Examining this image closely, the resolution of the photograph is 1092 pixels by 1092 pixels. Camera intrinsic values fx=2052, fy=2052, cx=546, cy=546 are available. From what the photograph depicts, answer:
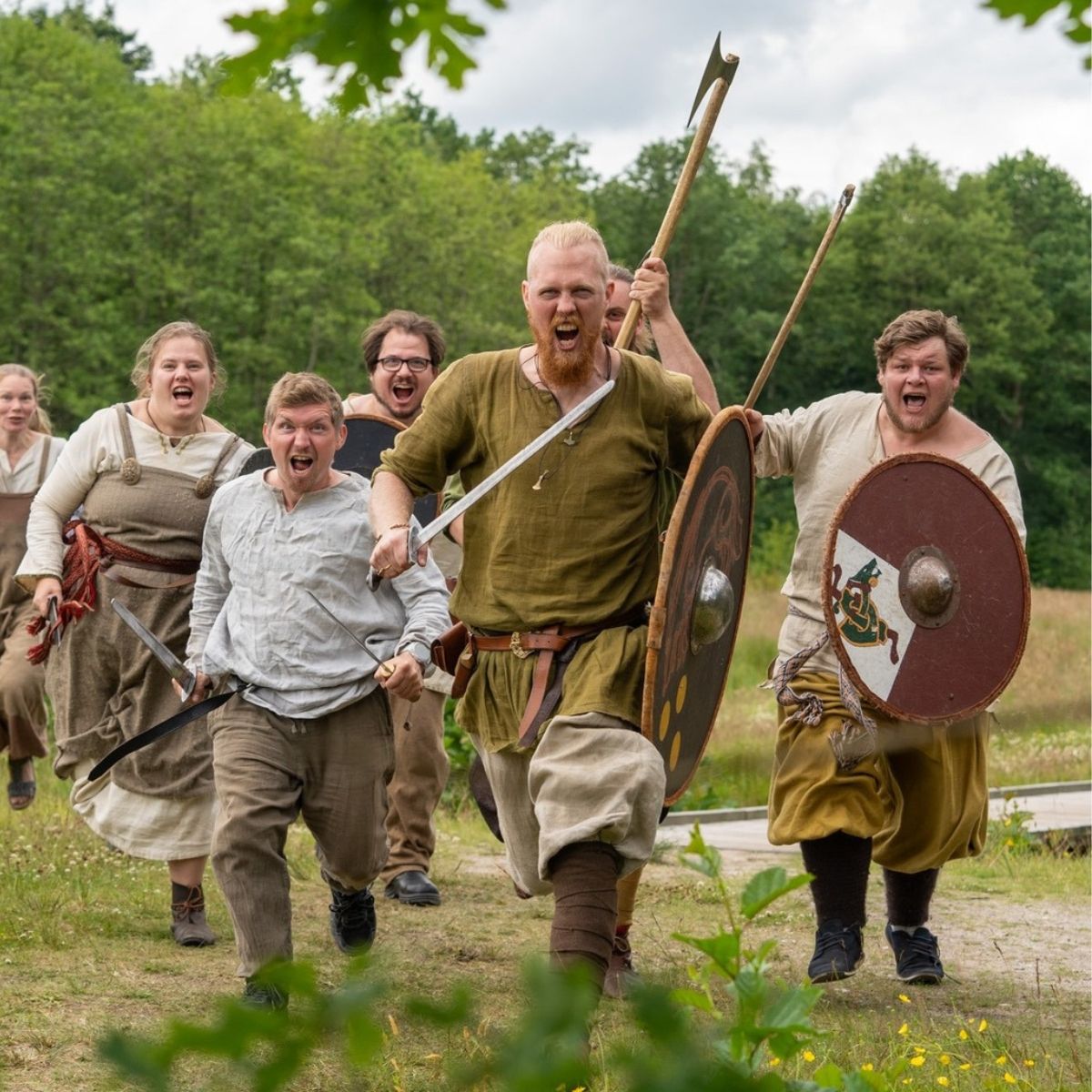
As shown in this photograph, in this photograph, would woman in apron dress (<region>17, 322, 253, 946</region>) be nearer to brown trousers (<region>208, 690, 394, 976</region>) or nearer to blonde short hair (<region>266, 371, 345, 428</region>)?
brown trousers (<region>208, 690, 394, 976</region>)

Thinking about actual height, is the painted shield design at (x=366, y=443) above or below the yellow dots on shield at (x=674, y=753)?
A: above

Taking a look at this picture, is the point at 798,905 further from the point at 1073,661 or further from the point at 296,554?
the point at 1073,661

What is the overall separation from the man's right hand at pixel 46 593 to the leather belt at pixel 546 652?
6.37 ft

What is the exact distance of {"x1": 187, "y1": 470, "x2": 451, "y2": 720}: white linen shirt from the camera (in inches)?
215

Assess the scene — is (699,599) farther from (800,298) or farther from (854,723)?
(800,298)

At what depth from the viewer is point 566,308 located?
4.80 meters

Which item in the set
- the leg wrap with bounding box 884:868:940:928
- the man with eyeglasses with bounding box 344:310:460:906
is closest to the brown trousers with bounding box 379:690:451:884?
the man with eyeglasses with bounding box 344:310:460:906

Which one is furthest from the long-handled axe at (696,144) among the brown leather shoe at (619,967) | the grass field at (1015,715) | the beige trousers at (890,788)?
the grass field at (1015,715)

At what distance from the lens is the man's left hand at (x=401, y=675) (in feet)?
16.9

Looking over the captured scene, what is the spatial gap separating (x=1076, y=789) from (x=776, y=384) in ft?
157

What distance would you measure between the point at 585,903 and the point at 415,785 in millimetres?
2903

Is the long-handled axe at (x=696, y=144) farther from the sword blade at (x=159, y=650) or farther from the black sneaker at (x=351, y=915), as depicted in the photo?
the black sneaker at (x=351, y=915)

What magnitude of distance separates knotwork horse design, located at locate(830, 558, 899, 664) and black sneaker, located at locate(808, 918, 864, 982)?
79 cm

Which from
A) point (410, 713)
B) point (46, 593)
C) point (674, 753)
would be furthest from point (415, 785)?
point (674, 753)
